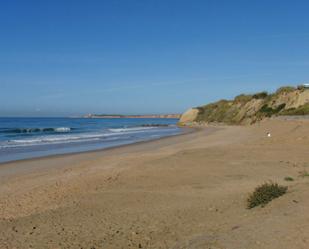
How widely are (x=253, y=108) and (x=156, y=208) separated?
5778cm

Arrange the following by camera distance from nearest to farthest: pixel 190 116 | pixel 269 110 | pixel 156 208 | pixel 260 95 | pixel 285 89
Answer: pixel 156 208, pixel 269 110, pixel 285 89, pixel 260 95, pixel 190 116

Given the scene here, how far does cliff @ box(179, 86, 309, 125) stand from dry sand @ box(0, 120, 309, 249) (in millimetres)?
35324

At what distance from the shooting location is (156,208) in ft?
26.2

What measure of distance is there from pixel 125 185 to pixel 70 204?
2.21 meters

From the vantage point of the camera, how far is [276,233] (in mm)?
5398

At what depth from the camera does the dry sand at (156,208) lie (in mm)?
5812

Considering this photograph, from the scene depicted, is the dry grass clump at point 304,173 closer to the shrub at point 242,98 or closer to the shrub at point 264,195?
the shrub at point 264,195

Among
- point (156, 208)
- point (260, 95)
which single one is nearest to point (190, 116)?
point (260, 95)

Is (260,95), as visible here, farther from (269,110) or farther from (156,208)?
(156,208)

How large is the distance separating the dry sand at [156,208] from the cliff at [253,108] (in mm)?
35324

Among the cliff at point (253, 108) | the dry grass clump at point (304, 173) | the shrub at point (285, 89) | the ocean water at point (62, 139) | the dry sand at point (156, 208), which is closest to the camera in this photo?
the dry sand at point (156, 208)

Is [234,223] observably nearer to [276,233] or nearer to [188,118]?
[276,233]

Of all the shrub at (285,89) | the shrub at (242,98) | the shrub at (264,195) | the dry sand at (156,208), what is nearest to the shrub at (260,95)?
the shrub at (242,98)

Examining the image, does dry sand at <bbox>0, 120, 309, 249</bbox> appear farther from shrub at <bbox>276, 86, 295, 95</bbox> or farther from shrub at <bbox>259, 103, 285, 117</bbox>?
shrub at <bbox>276, 86, 295, 95</bbox>
